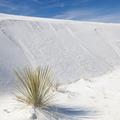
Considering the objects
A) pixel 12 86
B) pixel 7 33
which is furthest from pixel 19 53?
pixel 12 86

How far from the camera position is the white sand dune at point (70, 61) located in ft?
19.8

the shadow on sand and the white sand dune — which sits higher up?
the white sand dune

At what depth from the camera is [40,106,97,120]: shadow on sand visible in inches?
217

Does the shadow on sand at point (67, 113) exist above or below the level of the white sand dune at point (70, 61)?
below

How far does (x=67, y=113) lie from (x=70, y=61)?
449 centimetres

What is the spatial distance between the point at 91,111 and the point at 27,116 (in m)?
1.25

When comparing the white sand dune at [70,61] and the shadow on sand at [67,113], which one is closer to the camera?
the shadow on sand at [67,113]

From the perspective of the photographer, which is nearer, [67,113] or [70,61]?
[67,113]

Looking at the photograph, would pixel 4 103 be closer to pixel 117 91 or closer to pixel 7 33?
pixel 117 91

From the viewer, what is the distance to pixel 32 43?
34.2ft

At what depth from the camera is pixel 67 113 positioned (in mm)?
5781

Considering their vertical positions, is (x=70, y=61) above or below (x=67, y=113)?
above

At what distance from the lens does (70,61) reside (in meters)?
10.2

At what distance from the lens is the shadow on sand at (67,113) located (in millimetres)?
5512
